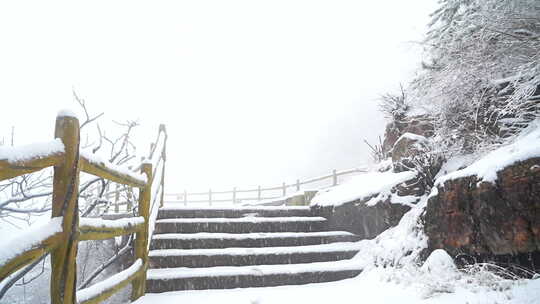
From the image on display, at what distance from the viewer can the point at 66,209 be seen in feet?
4.97

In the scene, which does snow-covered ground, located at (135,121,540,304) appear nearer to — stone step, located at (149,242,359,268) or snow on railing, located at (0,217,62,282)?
stone step, located at (149,242,359,268)

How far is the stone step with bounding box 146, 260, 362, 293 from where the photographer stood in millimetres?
3230

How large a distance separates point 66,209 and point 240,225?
320 cm

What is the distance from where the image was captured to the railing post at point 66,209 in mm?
1459

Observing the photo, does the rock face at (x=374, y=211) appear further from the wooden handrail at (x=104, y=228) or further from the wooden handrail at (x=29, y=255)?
the wooden handrail at (x=29, y=255)

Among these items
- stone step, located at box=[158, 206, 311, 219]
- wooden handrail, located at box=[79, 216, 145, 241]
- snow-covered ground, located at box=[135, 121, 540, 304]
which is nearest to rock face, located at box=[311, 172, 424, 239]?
snow-covered ground, located at box=[135, 121, 540, 304]

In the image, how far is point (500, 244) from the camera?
96.7 inches

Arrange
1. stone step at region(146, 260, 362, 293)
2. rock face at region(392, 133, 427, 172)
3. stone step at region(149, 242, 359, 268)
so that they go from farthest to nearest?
rock face at region(392, 133, 427, 172)
stone step at region(149, 242, 359, 268)
stone step at region(146, 260, 362, 293)

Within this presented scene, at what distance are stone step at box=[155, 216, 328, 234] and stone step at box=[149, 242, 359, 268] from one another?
577mm

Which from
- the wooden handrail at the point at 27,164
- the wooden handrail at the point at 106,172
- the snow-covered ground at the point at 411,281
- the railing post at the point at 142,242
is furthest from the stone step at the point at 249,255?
the wooden handrail at the point at 27,164

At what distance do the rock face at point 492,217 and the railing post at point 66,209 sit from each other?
301 centimetres

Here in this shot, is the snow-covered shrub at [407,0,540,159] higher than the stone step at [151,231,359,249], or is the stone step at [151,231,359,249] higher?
the snow-covered shrub at [407,0,540,159]

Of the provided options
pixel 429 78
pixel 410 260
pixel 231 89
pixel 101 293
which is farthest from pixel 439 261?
pixel 231 89

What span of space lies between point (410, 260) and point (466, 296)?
1.02 metres
